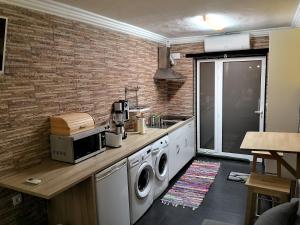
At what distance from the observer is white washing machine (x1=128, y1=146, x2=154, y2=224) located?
2.61 meters

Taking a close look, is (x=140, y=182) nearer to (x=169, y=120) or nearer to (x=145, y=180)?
(x=145, y=180)

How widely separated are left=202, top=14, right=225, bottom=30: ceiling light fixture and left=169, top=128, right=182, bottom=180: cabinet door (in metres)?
1.63

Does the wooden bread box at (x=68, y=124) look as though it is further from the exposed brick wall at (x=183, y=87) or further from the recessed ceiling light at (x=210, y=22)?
the exposed brick wall at (x=183, y=87)

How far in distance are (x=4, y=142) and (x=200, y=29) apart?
309 centimetres

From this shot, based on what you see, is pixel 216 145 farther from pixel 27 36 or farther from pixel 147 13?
pixel 27 36

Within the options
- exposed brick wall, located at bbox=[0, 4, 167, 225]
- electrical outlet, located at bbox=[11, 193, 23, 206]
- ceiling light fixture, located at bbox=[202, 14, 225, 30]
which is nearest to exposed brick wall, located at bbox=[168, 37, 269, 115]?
ceiling light fixture, located at bbox=[202, 14, 225, 30]

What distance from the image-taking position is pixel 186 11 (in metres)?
2.73

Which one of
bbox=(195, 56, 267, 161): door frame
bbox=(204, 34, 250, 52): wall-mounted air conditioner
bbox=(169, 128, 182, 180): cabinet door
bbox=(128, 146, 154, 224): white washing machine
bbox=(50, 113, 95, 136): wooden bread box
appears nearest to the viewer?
bbox=(50, 113, 95, 136): wooden bread box

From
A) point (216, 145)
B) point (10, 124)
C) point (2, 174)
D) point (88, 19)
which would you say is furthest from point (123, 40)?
point (216, 145)

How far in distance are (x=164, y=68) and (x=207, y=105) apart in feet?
3.79

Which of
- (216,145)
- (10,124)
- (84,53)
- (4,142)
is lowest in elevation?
(216,145)

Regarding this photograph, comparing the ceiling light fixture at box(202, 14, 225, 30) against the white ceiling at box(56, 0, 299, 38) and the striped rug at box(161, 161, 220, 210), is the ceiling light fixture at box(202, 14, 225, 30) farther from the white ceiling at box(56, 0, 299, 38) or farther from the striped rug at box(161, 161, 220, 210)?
the striped rug at box(161, 161, 220, 210)

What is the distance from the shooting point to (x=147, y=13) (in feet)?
9.14

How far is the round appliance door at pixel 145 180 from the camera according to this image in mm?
2790
